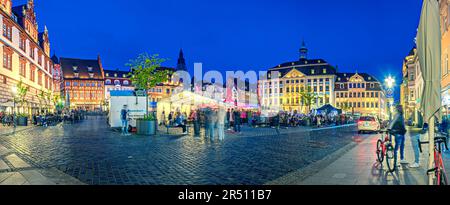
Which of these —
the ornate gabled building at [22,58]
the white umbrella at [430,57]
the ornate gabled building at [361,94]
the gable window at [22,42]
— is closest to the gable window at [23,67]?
the ornate gabled building at [22,58]

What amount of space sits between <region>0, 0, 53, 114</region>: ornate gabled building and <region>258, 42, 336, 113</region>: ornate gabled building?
6661 centimetres

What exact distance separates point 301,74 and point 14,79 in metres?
83.6

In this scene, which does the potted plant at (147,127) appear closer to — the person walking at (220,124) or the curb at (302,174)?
the person walking at (220,124)

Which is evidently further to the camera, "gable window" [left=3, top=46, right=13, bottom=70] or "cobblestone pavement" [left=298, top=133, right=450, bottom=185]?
"gable window" [left=3, top=46, right=13, bottom=70]

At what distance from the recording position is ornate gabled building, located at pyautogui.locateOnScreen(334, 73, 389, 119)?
3974 inches

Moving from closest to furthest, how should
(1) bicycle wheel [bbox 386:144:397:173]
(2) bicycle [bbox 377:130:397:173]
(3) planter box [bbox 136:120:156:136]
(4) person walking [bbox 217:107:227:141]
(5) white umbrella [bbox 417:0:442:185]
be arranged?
(5) white umbrella [bbox 417:0:442:185], (2) bicycle [bbox 377:130:397:173], (1) bicycle wheel [bbox 386:144:397:173], (4) person walking [bbox 217:107:227:141], (3) planter box [bbox 136:120:156:136]

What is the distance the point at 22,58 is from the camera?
139 feet

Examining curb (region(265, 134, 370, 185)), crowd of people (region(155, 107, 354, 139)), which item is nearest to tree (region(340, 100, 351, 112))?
crowd of people (region(155, 107, 354, 139))

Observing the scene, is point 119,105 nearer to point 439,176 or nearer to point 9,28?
point 439,176

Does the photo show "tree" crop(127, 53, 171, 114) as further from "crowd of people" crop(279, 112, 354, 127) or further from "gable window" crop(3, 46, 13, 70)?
"gable window" crop(3, 46, 13, 70)

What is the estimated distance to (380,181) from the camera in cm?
666

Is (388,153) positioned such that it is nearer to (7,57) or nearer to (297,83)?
(7,57)

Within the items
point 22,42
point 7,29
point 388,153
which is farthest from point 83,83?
point 388,153
